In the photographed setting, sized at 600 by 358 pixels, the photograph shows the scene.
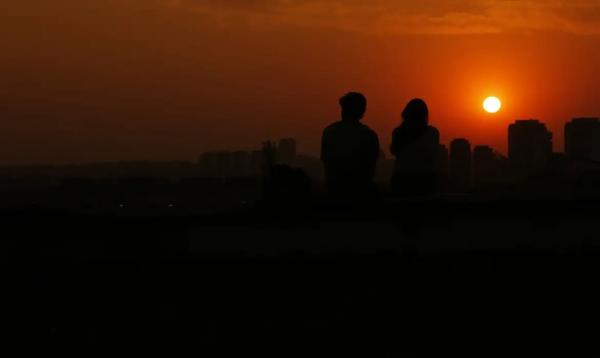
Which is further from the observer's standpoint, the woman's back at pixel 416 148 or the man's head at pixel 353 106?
the woman's back at pixel 416 148

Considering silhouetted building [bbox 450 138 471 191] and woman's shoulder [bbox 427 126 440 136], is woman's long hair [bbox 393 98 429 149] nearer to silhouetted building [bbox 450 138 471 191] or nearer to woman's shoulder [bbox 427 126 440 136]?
woman's shoulder [bbox 427 126 440 136]

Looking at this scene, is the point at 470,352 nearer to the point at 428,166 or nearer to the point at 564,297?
the point at 564,297

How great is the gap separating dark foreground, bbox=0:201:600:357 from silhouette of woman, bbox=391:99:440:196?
153 centimetres

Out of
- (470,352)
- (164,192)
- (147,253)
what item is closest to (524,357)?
(470,352)

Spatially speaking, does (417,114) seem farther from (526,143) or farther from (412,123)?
(526,143)

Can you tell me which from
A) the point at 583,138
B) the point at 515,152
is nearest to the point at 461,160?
the point at 515,152

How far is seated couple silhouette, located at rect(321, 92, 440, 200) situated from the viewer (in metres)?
16.2

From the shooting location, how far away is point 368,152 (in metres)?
16.2

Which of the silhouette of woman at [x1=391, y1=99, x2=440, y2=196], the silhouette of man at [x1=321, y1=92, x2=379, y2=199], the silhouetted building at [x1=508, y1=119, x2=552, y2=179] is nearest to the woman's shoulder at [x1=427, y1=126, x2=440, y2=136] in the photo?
the silhouette of woman at [x1=391, y1=99, x2=440, y2=196]

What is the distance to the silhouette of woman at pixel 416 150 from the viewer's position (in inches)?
663

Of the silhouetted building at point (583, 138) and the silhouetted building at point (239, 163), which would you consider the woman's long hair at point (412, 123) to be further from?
the silhouetted building at point (239, 163)

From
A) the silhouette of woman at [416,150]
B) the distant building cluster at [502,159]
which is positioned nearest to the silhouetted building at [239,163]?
the distant building cluster at [502,159]

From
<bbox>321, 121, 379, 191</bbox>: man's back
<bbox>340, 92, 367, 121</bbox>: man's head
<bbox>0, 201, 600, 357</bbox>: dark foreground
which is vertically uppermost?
<bbox>340, 92, 367, 121</bbox>: man's head

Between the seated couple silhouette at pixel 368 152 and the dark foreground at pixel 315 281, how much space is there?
3.43 ft
